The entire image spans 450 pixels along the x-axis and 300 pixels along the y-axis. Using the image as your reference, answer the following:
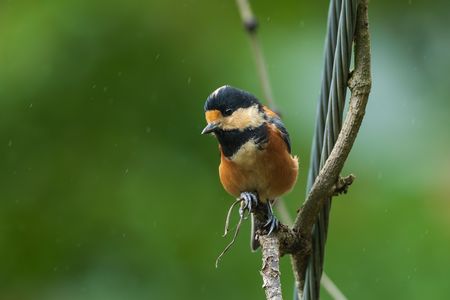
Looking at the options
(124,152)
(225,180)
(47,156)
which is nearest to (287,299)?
(225,180)

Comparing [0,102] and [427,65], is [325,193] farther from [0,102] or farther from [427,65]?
[0,102]

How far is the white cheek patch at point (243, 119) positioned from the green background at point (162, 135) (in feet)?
2.70

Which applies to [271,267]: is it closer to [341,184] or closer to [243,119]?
[341,184]

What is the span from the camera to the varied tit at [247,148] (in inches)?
144

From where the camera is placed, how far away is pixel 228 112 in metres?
3.70

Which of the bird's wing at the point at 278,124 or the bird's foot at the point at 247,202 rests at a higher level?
the bird's wing at the point at 278,124

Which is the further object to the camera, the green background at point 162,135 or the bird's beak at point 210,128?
the green background at point 162,135

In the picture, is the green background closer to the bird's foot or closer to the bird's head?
the bird's head

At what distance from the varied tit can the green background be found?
2.80 feet

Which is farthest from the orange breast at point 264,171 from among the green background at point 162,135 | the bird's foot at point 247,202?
the green background at point 162,135

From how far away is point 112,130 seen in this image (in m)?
5.24

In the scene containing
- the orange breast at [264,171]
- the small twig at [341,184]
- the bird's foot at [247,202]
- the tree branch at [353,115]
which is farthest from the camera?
the orange breast at [264,171]

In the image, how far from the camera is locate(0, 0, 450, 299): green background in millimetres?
4645

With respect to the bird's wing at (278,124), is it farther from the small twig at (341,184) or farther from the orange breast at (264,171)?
the small twig at (341,184)
